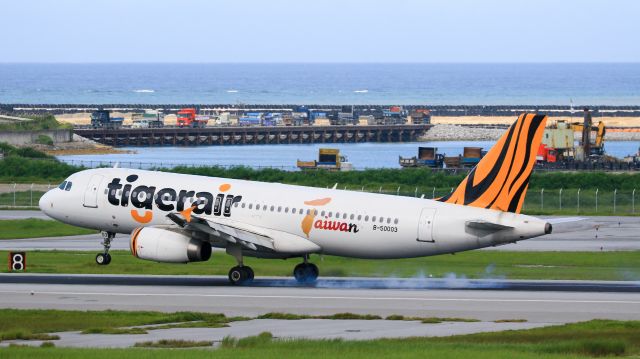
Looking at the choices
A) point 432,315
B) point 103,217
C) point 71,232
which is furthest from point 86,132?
point 432,315

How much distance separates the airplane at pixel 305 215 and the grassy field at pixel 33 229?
24634 mm

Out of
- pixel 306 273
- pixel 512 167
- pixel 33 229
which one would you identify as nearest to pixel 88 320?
pixel 306 273

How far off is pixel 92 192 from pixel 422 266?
15.9 m

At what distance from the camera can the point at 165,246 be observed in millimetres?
50656

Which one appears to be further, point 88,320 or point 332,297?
point 332,297

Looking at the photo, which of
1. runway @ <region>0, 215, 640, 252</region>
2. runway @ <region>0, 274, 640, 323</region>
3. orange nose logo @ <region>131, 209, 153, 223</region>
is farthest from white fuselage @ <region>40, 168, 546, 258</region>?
runway @ <region>0, 215, 640, 252</region>

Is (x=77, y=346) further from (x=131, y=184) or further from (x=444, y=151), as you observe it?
(x=444, y=151)

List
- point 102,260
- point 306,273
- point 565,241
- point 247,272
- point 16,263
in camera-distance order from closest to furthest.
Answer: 1. point 247,272
2. point 306,273
3. point 16,263
4. point 102,260
5. point 565,241

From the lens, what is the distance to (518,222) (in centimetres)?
4741

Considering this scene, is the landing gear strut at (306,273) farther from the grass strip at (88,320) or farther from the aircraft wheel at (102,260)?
the grass strip at (88,320)

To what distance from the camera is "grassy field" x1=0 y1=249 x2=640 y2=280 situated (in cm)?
5672

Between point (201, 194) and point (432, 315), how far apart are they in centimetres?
1414

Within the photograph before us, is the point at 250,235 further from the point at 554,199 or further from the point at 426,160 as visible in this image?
the point at 426,160

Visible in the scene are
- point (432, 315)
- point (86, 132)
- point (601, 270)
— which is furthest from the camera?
point (86, 132)
